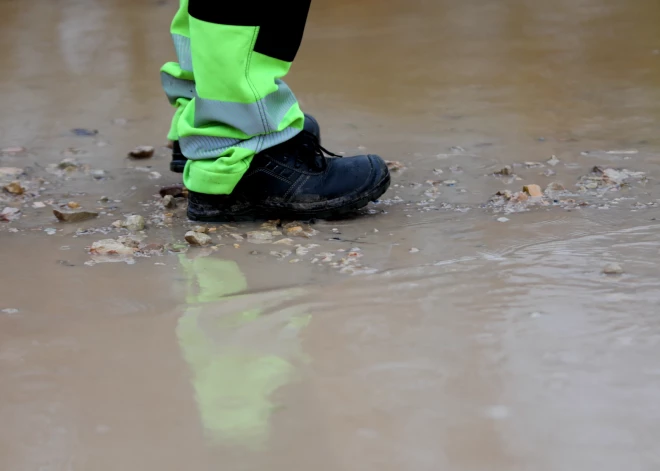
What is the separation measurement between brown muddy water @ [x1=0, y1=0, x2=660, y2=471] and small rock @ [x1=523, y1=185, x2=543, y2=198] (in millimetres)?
26

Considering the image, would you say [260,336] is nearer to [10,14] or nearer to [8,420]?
[8,420]

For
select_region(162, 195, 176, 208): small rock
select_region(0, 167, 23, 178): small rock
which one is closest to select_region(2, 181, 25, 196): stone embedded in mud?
select_region(0, 167, 23, 178): small rock

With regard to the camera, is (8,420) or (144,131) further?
(144,131)

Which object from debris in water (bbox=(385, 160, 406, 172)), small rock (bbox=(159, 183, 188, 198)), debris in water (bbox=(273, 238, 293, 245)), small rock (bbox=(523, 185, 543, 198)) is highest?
small rock (bbox=(523, 185, 543, 198))

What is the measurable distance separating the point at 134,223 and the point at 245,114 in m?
0.32

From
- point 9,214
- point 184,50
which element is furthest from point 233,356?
point 184,50

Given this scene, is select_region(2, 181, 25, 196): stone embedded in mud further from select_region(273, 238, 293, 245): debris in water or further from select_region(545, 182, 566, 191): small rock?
select_region(545, 182, 566, 191): small rock

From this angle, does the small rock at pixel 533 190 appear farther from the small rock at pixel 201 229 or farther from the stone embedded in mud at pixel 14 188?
the stone embedded in mud at pixel 14 188

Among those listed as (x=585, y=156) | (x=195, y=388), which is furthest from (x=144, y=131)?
(x=195, y=388)

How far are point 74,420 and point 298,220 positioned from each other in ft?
2.81

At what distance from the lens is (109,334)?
3.63ft

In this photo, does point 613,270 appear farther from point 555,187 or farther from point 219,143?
point 219,143

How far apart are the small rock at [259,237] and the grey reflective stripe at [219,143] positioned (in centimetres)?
17

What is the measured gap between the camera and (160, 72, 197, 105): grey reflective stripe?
187cm
